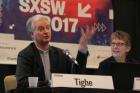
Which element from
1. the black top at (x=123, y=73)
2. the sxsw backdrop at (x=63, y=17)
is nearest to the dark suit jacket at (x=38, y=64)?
the black top at (x=123, y=73)

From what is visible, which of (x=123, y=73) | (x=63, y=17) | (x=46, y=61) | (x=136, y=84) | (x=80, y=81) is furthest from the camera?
(x=63, y=17)

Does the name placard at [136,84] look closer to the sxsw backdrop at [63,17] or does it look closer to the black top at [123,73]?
the black top at [123,73]

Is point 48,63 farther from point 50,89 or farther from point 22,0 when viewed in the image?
point 22,0

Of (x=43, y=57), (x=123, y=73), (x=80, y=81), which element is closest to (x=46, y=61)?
(x=43, y=57)

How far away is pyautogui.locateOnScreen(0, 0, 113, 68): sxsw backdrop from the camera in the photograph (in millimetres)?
5328

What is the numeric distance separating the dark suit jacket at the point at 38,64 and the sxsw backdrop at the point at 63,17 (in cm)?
133

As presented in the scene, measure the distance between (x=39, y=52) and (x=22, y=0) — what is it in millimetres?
1578

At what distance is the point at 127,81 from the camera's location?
3.36 metres

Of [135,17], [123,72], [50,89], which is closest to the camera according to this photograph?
[50,89]

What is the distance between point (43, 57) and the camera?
4.04m

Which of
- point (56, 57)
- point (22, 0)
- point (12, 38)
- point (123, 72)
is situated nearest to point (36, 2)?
point (22, 0)

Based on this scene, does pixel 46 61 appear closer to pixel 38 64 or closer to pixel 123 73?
pixel 38 64

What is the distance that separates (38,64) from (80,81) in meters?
1.04

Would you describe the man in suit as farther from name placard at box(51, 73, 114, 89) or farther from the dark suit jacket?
name placard at box(51, 73, 114, 89)
